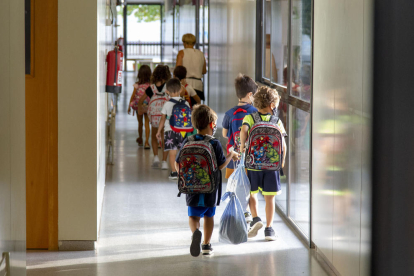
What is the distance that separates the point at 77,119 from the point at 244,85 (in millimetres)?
1573

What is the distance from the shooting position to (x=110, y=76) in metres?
6.01

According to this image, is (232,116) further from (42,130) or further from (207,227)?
(42,130)

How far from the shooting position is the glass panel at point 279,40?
6121 millimetres

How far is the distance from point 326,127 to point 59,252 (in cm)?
236

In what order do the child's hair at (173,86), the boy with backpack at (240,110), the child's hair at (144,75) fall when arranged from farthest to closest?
the child's hair at (144,75) → the child's hair at (173,86) → the boy with backpack at (240,110)

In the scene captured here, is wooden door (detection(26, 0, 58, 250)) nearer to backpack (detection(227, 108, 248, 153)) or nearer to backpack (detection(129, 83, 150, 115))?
backpack (detection(227, 108, 248, 153))

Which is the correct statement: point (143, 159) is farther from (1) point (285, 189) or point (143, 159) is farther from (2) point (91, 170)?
(2) point (91, 170)

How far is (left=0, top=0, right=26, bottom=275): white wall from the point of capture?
7.85 ft

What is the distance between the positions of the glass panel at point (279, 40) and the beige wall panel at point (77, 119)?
2251 mm

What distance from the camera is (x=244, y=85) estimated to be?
5.30m

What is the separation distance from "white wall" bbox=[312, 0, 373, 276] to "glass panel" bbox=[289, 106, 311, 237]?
16.4 inches

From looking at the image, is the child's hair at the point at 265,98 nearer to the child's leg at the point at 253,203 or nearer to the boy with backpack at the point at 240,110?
the boy with backpack at the point at 240,110

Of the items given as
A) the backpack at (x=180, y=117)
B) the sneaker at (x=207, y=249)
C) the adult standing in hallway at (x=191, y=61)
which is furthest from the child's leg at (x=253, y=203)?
the adult standing in hallway at (x=191, y=61)

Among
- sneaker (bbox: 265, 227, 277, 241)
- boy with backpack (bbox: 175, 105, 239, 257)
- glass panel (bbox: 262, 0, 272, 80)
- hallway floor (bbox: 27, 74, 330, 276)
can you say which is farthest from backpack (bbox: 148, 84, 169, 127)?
A: boy with backpack (bbox: 175, 105, 239, 257)
